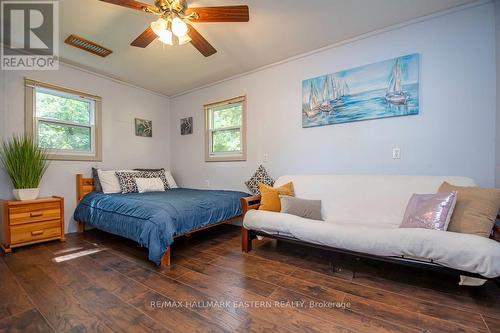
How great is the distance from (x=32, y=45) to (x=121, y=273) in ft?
9.71

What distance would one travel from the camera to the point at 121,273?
193cm

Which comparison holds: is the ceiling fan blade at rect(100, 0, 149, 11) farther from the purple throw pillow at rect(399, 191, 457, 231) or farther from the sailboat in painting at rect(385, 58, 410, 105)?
the purple throw pillow at rect(399, 191, 457, 231)

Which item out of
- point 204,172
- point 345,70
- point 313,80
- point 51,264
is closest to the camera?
point 51,264

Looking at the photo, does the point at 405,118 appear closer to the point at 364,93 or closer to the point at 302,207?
the point at 364,93

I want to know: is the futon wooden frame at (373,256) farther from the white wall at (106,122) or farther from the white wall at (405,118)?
the white wall at (106,122)

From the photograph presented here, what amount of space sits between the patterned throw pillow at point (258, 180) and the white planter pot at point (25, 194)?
8.73ft

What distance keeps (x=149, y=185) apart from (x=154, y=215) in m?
1.57

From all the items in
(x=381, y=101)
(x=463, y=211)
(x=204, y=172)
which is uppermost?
(x=381, y=101)

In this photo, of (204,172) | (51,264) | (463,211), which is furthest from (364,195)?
(51,264)

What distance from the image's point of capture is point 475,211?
1561 millimetres

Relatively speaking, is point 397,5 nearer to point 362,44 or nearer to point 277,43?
point 362,44

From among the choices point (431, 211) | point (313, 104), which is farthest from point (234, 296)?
point (313, 104)

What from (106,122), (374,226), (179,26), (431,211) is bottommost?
(374,226)

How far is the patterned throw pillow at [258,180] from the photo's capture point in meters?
3.17
